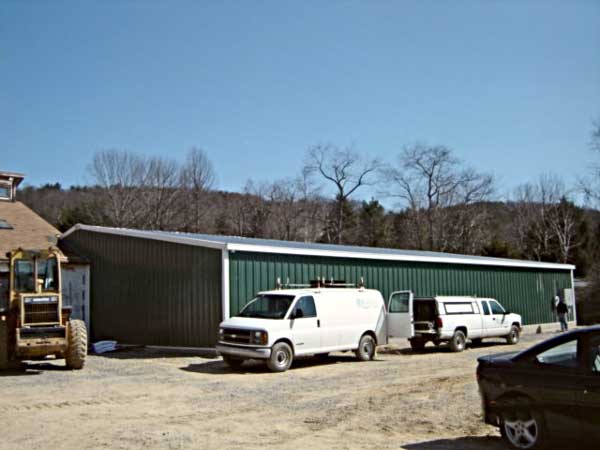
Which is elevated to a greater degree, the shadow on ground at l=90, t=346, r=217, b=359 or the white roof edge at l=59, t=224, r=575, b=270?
the white roof edge at l=59, t=224, r=575, b=270

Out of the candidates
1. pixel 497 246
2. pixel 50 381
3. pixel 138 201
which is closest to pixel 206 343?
pixel 50 381

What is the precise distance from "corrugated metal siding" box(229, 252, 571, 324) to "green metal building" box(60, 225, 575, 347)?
4 centimetres

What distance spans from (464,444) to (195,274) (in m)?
13.0

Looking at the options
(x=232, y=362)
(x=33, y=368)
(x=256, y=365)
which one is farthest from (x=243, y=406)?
(x=33, y=368)

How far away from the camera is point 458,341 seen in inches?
838

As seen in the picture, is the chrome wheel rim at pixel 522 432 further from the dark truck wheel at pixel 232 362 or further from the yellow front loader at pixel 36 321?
the yellow front loader at pixel 36 321

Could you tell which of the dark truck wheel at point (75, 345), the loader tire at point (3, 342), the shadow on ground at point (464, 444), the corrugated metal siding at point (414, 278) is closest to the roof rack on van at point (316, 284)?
the corrugated metal siding at point (414, 278)

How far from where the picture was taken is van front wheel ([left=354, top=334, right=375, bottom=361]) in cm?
1836

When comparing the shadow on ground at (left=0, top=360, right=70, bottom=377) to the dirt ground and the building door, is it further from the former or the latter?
the building door

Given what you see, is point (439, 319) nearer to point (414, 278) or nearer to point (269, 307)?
point (414, 278)

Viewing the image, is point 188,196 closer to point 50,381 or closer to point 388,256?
point 388,256

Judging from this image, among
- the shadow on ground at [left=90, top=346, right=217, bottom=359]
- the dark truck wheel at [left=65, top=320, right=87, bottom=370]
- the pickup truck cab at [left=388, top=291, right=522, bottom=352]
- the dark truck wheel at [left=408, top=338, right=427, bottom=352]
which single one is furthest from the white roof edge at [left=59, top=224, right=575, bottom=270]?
the dark truck wheel at [left=65, top=320, right=87, bottom=370]

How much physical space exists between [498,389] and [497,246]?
51199mm

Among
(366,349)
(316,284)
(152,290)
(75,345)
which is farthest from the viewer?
(152,290)
